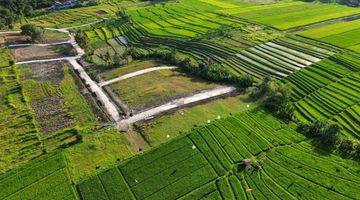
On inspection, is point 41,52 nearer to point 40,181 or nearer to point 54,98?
point 54,98

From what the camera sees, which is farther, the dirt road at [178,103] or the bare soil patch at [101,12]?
the bare soil patch at [101,12]

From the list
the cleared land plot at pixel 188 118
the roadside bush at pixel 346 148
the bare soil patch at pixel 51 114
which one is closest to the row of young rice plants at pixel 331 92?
the roadside bush at pixel 346 148

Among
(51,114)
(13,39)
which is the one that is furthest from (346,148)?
(13,39)

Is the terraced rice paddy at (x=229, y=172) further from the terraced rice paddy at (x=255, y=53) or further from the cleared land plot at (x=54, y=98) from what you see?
the terraced rice paddy at (x=255, y=53)

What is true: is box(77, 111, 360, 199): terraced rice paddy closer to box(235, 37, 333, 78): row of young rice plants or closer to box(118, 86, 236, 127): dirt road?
box(118, 86, 236, 127): dirt road

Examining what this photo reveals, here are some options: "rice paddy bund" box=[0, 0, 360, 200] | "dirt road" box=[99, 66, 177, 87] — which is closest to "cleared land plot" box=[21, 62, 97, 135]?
"rice paddy bund" box=[0, 0, 360, 200]

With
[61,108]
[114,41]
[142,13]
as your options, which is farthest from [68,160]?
[142,13]

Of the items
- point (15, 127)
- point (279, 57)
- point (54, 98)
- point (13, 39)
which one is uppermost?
point (279, 57)
